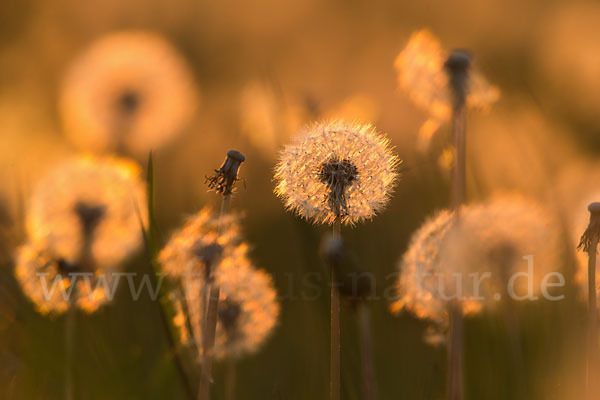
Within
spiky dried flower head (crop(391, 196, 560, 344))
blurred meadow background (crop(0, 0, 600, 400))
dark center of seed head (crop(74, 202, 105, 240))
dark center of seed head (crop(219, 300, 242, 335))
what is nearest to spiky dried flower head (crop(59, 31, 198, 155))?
blurred meadow background (crop(0, 0, 600, 400))

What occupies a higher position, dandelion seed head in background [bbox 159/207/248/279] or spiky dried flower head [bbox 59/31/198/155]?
spiky dried flower head [bbox 59/31/198/155]

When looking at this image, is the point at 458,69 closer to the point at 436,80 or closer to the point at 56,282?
the point at 436,80

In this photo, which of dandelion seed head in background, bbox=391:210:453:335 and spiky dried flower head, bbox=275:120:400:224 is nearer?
spiky dried flower head, bbox=275:120:400:224

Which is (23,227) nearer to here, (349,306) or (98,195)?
(98,195)

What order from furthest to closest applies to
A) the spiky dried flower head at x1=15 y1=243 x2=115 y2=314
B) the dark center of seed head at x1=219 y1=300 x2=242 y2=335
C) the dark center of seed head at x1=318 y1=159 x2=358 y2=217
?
the dark center of seed head at x1=219 y1=300 x2=242 y2=335, the spiky dried flower head at x1=15 y1=243 x2=115 y2=314, the dark center of seed head at x1=318 y1=159 x2=358 y2=217

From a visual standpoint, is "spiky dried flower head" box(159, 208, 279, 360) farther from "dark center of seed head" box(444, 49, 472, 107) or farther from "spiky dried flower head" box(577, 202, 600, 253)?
"spiky dried flower head" box(577, 202, 600, 253)

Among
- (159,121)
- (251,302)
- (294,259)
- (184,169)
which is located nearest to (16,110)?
(159,121)
